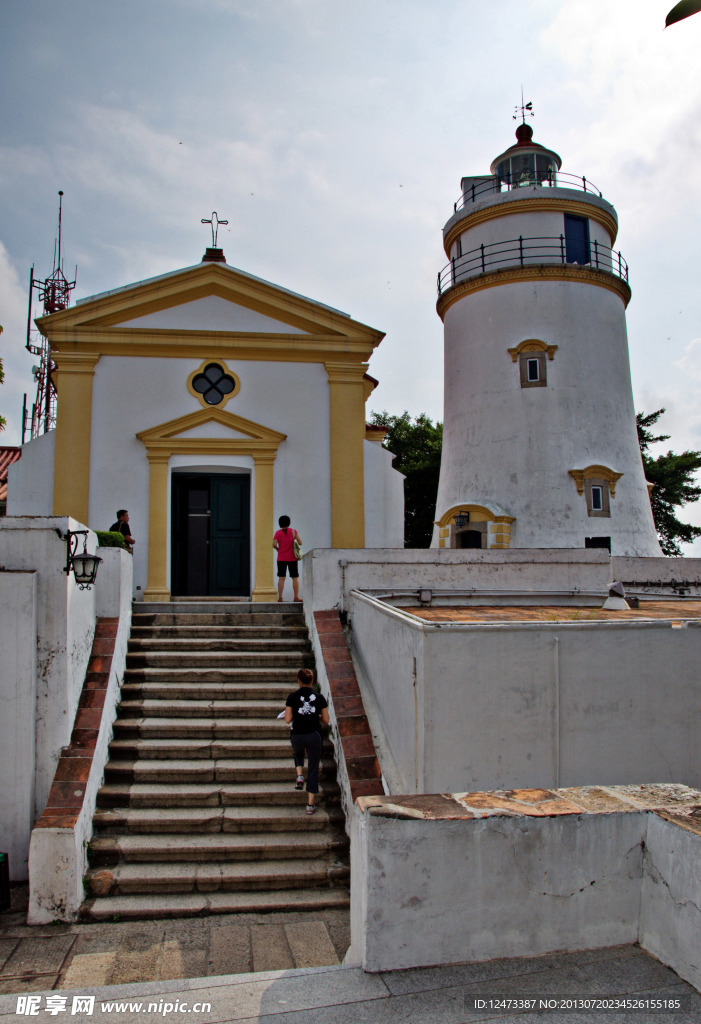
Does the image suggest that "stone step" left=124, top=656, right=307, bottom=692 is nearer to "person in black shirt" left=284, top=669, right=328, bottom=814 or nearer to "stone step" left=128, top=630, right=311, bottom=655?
"stone step" left=128, top=630, right=311, bottom=655

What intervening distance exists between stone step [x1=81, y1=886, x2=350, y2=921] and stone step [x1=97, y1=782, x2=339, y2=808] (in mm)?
1001

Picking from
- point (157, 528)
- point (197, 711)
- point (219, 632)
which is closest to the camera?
point (197, 711)

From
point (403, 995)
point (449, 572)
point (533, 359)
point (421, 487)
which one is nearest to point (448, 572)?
point (449, 572)

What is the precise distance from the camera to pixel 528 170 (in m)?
22.8

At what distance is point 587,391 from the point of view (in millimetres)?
20172

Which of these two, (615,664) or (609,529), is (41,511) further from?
(609,529)

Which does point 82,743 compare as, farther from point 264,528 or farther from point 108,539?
point 264,528

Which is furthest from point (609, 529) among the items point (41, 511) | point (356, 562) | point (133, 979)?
point (133, 979)

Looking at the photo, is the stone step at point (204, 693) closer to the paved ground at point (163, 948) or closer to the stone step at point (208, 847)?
the stone step at point (208, 847)

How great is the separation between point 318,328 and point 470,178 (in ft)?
41.2

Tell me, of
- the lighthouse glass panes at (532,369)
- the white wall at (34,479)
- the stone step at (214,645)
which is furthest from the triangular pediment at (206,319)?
the lighthouse glass panes at (532,369)

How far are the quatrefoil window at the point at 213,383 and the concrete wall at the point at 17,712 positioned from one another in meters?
6.32

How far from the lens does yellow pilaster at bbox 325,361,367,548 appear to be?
13094mm

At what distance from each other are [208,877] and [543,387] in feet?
54.5
